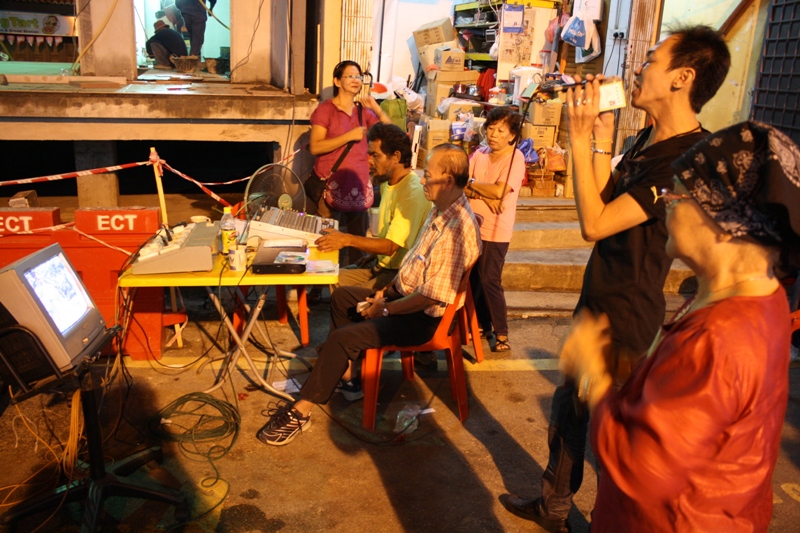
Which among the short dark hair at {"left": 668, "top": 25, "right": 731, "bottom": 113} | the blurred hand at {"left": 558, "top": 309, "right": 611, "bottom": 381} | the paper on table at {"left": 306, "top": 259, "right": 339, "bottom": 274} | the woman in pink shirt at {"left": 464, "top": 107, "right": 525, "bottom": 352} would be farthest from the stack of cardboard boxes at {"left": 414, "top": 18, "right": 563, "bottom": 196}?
the blurred hand at {"left": 558, "top": 309, "right": 611, "bottom": 381}

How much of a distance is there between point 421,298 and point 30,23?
14.1m

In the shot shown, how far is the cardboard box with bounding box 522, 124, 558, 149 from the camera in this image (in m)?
7.99

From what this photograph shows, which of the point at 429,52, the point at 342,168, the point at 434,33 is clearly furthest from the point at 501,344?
the point at 434,33

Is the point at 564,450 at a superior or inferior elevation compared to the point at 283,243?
inferior

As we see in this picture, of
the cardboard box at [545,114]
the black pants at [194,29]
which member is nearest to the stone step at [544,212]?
the cardboard box at [545,114]

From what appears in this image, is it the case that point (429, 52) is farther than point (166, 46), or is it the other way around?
point (166, 46)

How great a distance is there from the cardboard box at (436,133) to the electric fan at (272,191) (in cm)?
380

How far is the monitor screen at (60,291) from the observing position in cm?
275

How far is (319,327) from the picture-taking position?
5238 millimetres

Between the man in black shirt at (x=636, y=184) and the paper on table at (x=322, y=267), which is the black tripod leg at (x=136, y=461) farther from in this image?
the man in black shirt at (x=636, y=184)

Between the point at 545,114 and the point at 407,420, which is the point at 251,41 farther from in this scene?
the point at 407,420

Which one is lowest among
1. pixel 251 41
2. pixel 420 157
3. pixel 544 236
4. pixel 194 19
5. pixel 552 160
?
pixel 544 236

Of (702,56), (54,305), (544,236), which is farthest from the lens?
(544,236)

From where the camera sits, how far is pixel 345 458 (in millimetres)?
3613
